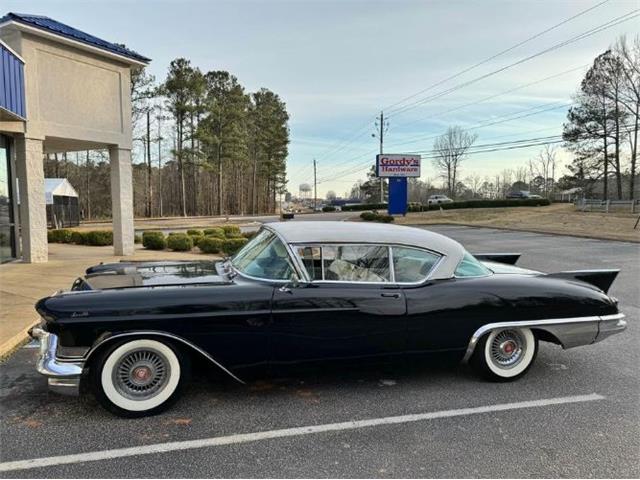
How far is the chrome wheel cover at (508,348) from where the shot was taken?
3.90 metres

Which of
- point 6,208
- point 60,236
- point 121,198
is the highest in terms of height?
point 121,198

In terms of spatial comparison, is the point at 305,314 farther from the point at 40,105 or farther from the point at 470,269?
the point at 40,105

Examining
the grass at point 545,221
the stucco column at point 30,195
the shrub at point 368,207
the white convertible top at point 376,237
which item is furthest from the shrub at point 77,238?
the shrub at point 368,207

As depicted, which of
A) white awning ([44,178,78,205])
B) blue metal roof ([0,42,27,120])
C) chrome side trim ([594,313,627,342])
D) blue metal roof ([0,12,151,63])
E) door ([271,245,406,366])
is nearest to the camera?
door ([271,245,406,366])

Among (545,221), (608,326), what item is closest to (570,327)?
(608,326)

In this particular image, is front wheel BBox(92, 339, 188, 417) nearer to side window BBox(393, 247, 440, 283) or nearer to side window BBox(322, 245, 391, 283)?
side window BBox(322, 245, 391, 283)

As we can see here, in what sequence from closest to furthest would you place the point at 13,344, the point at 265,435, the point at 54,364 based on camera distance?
the point at 265,435
the point at 54,364
the point at 13,344

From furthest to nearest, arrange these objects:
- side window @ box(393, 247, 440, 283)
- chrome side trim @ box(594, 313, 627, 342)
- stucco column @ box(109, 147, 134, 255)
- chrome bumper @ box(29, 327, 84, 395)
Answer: stucco column @ box(109, 147, 134, 255) → chrome side trim @ box(594, 313, 627, 342) → side window @ box(393, 247, 440, 283) → chrome bumper @ box(29, 327, 84, 395)

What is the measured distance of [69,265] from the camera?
10344 mm

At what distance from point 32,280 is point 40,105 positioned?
4.48 m

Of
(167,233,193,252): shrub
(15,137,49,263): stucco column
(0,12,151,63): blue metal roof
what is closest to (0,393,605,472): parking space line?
(15,137,49,263): stucco column

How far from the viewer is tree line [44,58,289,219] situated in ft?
140

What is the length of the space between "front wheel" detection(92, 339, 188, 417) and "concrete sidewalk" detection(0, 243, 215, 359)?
200 centimetres

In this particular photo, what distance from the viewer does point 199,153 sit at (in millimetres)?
44469
